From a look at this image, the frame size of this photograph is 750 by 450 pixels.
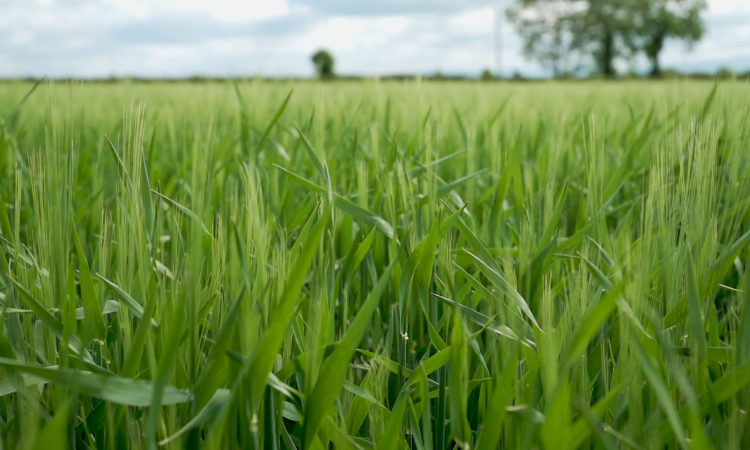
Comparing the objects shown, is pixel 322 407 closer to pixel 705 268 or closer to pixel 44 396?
pixel 44 396

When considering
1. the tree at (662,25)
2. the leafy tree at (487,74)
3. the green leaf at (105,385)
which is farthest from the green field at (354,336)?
the tree at (662,25)

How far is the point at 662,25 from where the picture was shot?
867 inches

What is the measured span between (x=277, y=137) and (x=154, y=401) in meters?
1.11

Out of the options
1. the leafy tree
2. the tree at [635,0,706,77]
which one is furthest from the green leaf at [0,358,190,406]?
the tree at [635,0,706,77]

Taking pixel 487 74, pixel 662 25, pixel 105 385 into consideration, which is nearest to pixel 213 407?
pixel 105 385

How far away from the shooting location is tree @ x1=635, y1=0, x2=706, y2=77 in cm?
2177

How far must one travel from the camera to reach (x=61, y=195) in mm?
557

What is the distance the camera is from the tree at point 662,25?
71.4 ft

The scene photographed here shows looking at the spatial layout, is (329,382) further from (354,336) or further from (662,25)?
(662,25)

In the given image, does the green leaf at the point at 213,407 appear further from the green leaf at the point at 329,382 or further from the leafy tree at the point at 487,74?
the leafy tree at the point at 487,74

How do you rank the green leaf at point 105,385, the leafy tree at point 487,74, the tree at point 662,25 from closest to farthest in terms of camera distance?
the green leaf at point 105,385 → the leafy tree at point 487,74 → the tree at point 662,25

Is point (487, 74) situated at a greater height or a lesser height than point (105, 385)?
greater

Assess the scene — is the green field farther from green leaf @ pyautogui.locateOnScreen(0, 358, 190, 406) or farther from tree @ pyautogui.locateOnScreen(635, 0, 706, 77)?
tree @ pyautogui.locateOnScreen(635, 0, 706, 77)

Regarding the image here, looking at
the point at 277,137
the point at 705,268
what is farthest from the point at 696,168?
the point at 277,137
